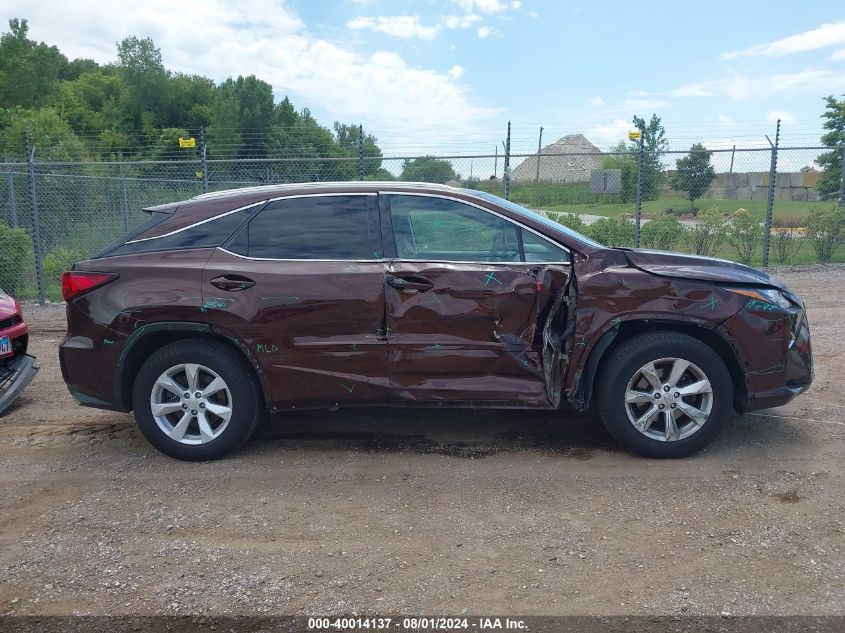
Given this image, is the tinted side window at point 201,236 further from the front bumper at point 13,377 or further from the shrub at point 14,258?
the shrub at point 14,258

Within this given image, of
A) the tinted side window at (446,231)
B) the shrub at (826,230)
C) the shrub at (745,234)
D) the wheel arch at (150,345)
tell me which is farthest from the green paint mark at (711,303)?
the shrub at (826,230)

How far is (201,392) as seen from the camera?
4398 mm

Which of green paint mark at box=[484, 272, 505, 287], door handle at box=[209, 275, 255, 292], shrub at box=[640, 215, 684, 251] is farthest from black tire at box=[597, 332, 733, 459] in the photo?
shrub at box=[640, 215, 684, 251]

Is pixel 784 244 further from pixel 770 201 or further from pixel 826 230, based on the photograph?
pixel 770 201

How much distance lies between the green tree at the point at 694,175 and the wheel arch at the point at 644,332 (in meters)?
9.93

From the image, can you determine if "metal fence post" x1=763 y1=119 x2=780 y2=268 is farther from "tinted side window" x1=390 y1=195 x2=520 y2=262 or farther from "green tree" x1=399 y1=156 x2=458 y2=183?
"tinted side window" x1=390 y1=195 x2=520 y2=262

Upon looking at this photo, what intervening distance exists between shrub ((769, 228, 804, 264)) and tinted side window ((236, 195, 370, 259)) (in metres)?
11.7

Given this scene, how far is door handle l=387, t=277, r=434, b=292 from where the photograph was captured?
14.0 feet

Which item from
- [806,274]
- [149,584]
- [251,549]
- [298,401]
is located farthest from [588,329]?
[806,274]

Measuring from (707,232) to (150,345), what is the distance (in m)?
11.7

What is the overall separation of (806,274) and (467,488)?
11125 mm

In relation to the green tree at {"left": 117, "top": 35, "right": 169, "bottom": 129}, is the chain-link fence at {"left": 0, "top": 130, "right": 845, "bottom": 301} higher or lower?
lower

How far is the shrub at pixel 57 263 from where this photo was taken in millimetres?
12016

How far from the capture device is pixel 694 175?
14477mm
